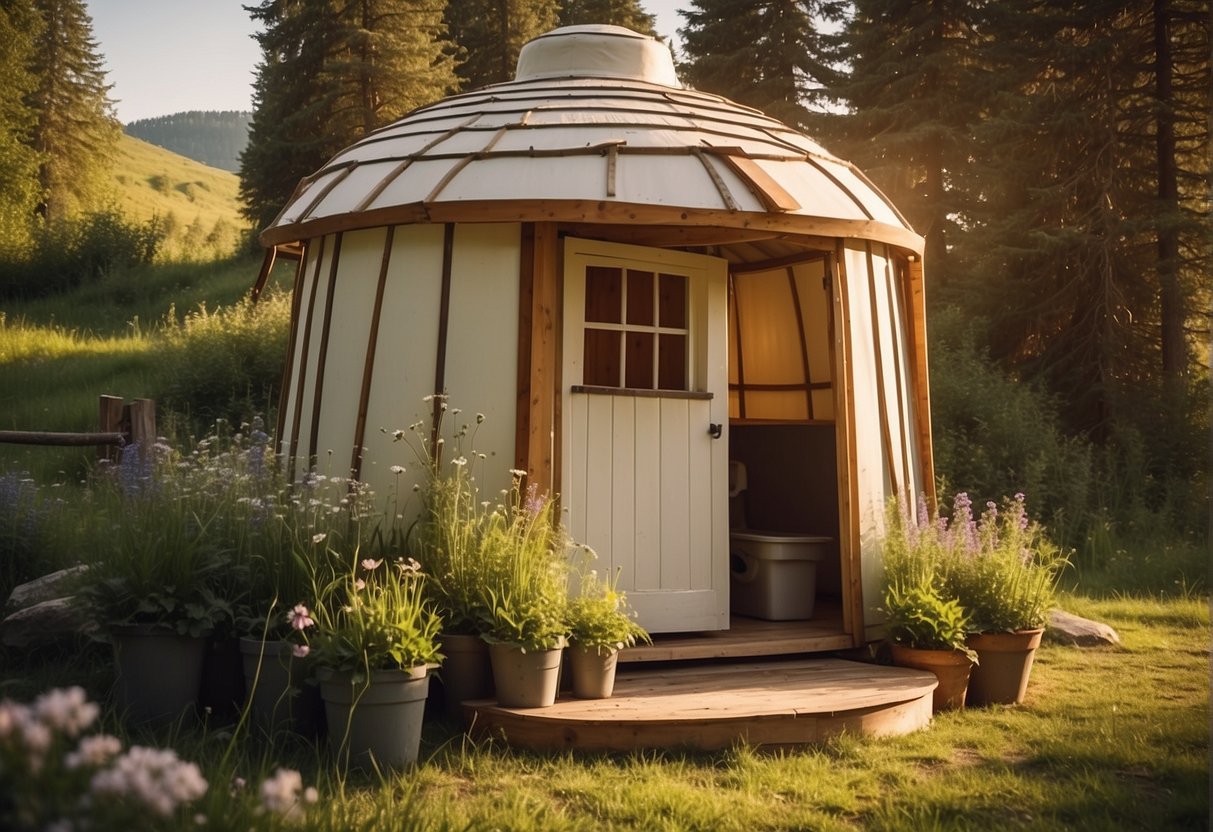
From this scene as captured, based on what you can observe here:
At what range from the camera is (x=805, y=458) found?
26.1 feet

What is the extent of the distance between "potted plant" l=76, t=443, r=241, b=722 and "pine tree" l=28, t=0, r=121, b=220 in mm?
24202

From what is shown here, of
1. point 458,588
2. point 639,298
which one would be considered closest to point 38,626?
point 458,588

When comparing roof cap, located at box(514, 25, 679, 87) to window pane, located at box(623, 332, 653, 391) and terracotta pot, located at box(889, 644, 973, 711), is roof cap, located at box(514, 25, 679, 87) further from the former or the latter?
terracotta pot, located at box(889, 644, 973, 711)

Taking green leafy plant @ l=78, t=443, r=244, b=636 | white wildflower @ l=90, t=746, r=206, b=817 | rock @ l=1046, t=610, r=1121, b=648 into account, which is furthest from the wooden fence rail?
rock @ l=1046, t=610, r=1121, b=648

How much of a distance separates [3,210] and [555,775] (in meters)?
20.3

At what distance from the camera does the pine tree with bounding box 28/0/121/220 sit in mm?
26031

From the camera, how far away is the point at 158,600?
4297mm

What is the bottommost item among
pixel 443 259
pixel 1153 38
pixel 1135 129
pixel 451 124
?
pixel 443 259

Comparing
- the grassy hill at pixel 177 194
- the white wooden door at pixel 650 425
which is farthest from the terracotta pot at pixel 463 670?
the grassy hill at pixel 177 194

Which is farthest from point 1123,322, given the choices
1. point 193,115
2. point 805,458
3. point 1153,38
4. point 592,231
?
point 193,115

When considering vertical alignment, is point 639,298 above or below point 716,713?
above

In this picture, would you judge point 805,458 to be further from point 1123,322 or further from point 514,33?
point 514,33

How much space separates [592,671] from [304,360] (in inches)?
111

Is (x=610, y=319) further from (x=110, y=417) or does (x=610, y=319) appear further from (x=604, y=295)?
(x=110, y=417)
